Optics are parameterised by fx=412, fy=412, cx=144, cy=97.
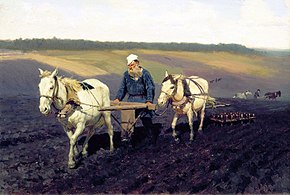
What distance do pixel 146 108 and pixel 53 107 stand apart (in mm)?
2264

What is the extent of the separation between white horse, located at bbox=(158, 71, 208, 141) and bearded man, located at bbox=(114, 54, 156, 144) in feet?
1.06

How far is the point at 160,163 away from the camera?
9516mm

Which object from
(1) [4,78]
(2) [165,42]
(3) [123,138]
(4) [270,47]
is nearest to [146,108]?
(3) [123,138]

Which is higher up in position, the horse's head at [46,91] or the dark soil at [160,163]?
Result: the horse's head at [46,91]

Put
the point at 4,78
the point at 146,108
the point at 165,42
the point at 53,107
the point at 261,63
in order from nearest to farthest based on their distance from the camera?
1. the point at 53,107
2. the point at 146,108
3. the point at 165,42
4. the point at 261,63
5. the point at 4,78

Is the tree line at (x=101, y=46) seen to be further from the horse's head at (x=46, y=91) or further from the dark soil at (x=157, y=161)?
the horse's head at (x=46, y=91)

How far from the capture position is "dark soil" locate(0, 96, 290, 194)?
855 cm

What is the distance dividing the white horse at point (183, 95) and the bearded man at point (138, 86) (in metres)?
0.32

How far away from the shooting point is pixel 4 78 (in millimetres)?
15633

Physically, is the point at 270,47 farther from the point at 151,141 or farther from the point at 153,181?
the point at 153,181

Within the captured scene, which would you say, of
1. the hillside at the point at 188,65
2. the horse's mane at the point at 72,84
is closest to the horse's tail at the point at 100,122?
the horse's mane at the point at 72,84

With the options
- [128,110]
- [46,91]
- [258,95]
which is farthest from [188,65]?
[46,91]

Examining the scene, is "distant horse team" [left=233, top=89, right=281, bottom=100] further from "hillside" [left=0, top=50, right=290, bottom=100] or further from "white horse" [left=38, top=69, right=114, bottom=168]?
"white horse" [left=38, top=69, right=114, bottom=168]

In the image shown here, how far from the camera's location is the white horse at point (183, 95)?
9.84 metres
